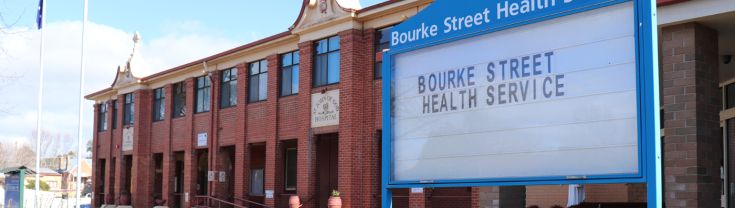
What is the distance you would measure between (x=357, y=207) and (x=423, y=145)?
647 inches

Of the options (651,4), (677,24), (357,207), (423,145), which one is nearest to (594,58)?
(651,4)

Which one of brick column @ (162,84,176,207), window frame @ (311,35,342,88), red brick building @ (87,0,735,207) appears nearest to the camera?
red brick building @ (87,0,735,207)

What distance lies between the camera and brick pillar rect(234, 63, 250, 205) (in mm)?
28391

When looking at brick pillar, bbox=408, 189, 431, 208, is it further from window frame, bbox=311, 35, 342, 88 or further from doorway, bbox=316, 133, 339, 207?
doorway, bbox=316, 133, 339, 207

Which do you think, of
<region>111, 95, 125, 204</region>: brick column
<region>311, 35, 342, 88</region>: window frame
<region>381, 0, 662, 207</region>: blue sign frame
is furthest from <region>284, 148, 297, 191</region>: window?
<region>381, 0, 662, 207</region>: blue sign frame

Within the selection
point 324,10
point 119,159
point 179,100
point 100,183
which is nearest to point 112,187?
point 119,159

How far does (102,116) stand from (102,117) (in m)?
0.06

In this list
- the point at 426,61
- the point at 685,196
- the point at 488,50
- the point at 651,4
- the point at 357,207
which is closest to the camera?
the point at 651,4

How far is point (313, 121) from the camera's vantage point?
81.1 feet

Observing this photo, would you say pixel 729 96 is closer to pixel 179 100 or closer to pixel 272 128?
pixel 272 128

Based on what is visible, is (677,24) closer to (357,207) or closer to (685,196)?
(685,196)

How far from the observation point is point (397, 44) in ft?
22.4

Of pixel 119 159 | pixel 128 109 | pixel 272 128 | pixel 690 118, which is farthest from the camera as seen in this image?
pixel 119 159

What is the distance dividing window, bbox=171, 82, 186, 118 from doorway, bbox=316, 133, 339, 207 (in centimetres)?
806
